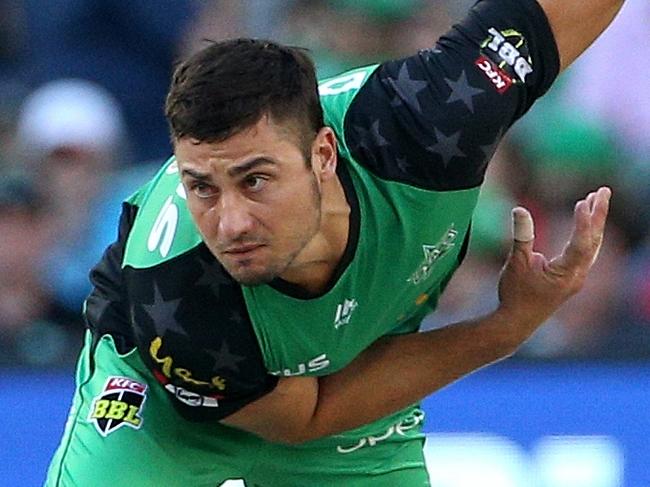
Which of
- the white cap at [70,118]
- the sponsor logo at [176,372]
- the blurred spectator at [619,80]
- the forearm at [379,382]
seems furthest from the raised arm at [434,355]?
the blurred spectator at [619,80]

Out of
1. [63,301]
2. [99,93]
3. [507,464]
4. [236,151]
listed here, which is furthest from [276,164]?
[99,93]

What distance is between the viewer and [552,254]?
214 inches

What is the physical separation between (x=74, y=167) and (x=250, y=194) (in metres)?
2.42

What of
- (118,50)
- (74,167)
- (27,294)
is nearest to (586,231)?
(27,294)

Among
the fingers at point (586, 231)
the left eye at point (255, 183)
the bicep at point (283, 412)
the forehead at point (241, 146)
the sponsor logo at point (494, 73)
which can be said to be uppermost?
the sponsor logo at point (494, 73)

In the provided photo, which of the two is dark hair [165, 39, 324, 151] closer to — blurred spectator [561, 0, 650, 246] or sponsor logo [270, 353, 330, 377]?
sponsor logo [270, 353, 330, 377]

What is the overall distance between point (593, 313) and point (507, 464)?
2.29ft

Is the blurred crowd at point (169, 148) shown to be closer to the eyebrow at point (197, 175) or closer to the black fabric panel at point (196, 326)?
the black fabric panel at point (196, 326)

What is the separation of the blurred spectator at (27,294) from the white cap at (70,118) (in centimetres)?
25

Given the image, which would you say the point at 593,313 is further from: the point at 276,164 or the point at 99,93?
the point at 276,164

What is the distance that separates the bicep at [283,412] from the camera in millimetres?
3553

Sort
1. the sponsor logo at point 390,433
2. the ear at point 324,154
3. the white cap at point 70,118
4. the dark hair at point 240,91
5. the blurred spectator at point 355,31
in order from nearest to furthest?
the dark hair at point 240,91 < the ear at point 324,154 < the sponsor logo at point 390,433 < the white cap at point 70,118 < the blurred spectator at point 355,31

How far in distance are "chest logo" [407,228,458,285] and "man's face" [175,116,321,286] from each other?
0.34 metres

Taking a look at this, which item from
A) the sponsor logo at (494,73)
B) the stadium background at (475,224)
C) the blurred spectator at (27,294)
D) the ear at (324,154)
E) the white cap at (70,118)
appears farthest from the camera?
the white cap at (70,118)
